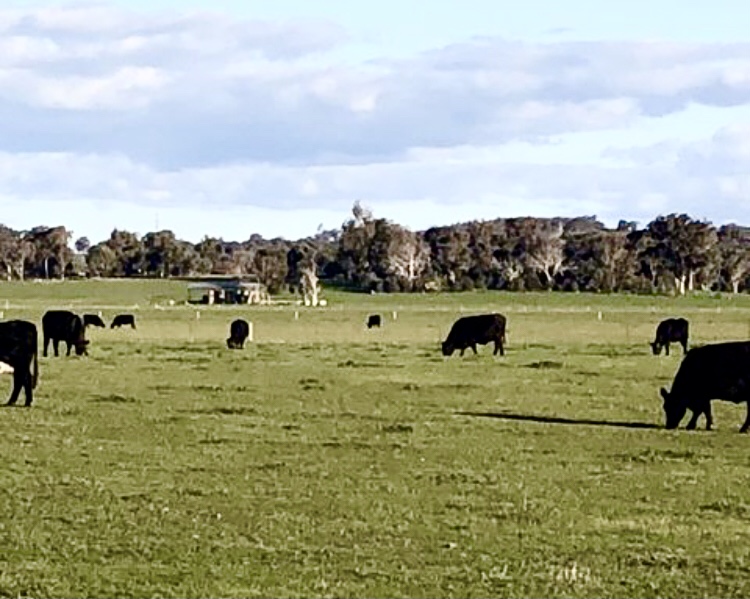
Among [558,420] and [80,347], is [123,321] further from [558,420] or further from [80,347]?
[558,420]

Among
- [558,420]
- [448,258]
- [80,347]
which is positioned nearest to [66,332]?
[80,347]

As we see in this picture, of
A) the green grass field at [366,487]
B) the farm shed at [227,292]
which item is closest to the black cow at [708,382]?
the green grass field at [366,487]

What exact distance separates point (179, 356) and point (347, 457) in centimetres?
2402

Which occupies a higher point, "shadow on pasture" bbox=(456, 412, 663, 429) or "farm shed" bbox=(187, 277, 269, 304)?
"farm shed" bbox=(187, 277, 269, 304)

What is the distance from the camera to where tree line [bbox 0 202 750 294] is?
146500mm

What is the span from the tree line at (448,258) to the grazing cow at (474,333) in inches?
3669

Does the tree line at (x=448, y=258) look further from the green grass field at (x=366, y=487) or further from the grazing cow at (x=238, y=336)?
the green grass field at (x=366, y=487)

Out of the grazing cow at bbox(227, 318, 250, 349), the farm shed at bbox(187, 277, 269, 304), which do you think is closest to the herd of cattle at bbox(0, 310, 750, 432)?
the grazing cow at bbox(227, 318, 250, 349)

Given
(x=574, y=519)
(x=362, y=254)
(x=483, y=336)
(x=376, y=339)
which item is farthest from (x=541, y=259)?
(x=574, y=519)

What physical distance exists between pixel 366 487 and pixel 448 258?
14782 cm

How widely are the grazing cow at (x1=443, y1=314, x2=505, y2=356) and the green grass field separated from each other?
8268 millimetres

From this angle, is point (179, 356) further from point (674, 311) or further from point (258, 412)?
point (674, 311)

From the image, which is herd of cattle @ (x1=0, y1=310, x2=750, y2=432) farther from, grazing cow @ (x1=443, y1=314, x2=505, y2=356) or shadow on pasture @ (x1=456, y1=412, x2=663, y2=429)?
grazing cow @ (x1=443, y1=314, x2=505, y2=356)

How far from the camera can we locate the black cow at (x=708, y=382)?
22.7 metres
